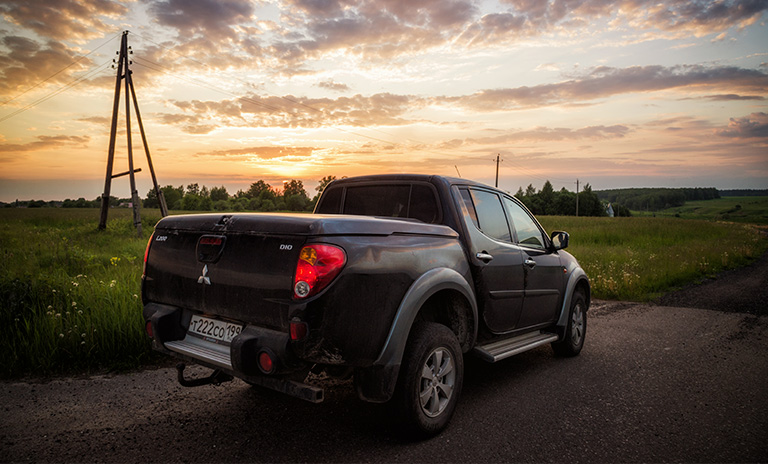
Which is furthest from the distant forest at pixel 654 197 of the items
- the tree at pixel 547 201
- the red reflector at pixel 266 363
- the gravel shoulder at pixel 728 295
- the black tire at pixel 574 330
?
the red reflector at pixel 266 363

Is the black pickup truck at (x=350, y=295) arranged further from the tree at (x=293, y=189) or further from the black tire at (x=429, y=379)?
the tree at (x=293, y=189)

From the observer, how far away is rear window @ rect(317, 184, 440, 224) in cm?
403

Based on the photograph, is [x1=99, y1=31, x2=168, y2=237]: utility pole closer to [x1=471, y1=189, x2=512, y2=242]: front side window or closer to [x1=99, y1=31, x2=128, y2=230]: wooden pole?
[x1=99, y1=31, x2=128, y2=230]: wooden pole

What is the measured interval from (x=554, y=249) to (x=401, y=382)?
9.23 feet

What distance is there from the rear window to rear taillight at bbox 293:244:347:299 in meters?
1.44

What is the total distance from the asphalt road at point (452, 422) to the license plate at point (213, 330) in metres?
0.67

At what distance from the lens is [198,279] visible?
10.3 feet

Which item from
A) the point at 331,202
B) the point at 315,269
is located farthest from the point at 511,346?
the point at 315,269

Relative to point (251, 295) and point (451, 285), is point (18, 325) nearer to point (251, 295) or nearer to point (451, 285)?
point (251, 295)

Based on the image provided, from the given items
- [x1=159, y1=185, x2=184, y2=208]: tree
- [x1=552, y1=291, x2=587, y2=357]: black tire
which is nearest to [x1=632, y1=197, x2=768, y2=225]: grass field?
[x1=159, y1=185, x2=184, y2=208]: tree

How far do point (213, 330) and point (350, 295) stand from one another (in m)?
1.02

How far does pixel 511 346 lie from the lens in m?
4.28

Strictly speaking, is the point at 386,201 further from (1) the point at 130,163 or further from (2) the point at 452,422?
(1) the point at 130,163

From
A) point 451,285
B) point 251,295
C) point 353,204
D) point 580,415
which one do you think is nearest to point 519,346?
point 580,415
